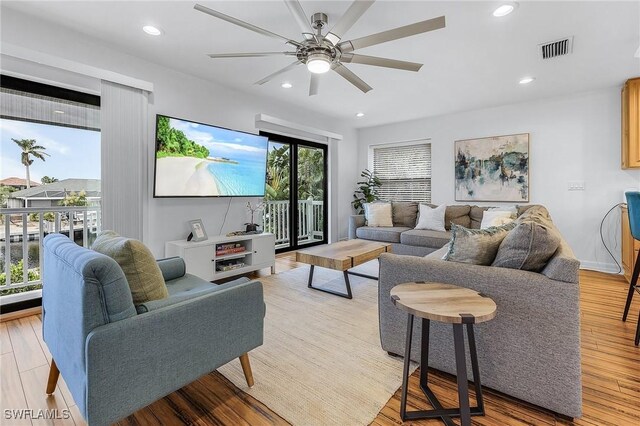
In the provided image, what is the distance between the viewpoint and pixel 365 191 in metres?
6.01

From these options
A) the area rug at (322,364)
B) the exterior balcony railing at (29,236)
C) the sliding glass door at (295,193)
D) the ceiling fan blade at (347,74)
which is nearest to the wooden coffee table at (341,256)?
the area rug at (322,364)

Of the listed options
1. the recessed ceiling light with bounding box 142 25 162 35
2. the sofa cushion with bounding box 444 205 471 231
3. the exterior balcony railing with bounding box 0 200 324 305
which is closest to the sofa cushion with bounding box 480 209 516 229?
the sofa cushion with bounding box 444 205 471 231

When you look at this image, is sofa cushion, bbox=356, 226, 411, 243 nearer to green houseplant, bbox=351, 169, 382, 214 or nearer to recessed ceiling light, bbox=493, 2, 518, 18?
green houseplant, bbox=351, 169, 382, 214

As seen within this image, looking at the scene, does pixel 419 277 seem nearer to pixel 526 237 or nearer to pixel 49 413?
pixel 526 237

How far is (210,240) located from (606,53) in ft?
15.0

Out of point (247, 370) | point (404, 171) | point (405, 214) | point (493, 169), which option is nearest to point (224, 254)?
point (247, 370)

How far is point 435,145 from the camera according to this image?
210 inches

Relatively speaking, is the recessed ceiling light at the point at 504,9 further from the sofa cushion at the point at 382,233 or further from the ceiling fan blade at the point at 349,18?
the sofa cushion at the point at 382,233

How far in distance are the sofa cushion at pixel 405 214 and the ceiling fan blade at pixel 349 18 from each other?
3.59 m

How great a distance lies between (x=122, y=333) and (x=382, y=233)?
400 centimetres

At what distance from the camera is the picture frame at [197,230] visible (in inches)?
134

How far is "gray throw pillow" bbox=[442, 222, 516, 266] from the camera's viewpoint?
5.44 feet

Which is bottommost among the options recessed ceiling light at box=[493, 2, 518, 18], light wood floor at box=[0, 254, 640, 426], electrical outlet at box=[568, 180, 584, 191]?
light wood floor at box=[0, 254, 640, 426]

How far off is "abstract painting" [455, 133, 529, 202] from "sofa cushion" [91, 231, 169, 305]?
491 centimetres
